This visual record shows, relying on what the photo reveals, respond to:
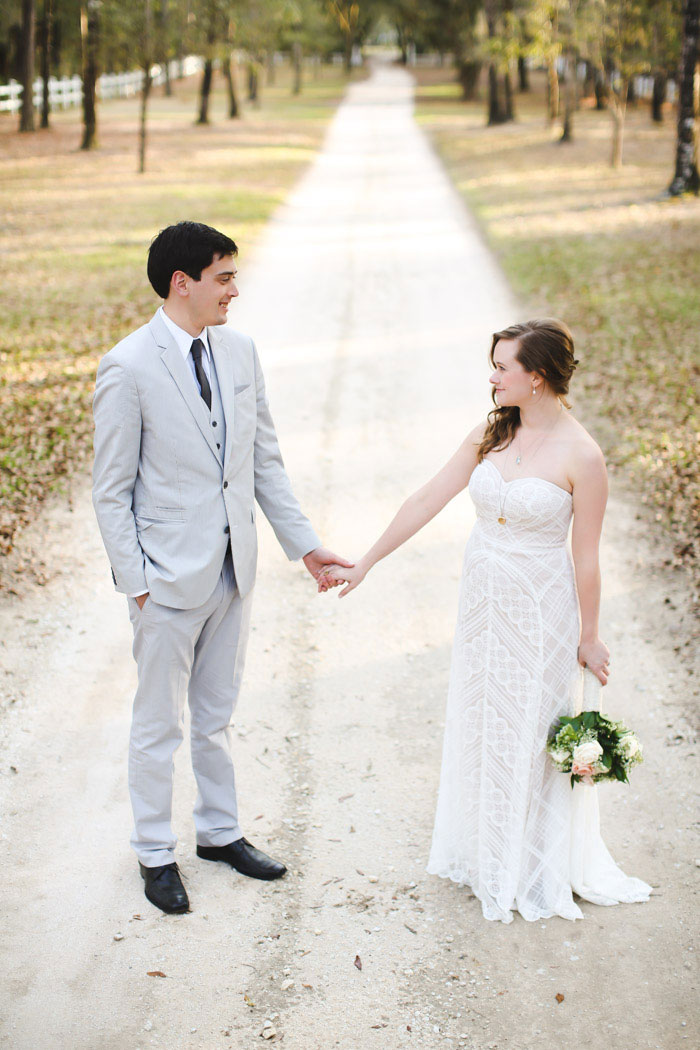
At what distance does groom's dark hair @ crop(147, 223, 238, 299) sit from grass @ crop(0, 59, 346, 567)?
4.24 m

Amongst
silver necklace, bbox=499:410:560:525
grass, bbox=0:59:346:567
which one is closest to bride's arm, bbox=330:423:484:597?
silver necklace, bbox=499:410:560:525

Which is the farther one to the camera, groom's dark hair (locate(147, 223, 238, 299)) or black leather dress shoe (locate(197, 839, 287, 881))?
black leather dress shoe (locate(197, 839, 287, 881))

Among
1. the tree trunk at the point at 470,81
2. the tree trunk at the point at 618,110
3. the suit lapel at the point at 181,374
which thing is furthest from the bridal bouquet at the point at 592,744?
the tree trunk at the point at 470,81

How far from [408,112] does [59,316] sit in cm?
3908

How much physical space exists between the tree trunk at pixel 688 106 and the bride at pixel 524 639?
18.5 meters

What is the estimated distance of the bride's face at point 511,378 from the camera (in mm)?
3822

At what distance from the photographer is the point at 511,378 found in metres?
3.83

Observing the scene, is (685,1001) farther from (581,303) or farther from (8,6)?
(8,6)

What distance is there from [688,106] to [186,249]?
64.2ft

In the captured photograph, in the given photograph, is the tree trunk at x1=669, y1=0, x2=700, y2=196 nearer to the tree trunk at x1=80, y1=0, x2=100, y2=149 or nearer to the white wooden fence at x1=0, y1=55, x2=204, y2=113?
the tree trunk at x1=80, y1=0, x2=100, y2=149

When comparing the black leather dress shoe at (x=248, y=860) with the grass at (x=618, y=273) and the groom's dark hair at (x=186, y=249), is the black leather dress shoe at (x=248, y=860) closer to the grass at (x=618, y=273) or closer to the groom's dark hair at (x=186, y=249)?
the groom's dark hair at (x=186, y=249)

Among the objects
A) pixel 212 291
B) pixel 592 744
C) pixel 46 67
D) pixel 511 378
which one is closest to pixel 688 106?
pixel 511 378

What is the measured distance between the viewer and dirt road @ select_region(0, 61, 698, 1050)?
362 cm

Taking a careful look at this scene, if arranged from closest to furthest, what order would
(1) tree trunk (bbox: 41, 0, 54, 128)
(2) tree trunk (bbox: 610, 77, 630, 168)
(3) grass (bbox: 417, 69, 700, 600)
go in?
(3) grass (bbox: 417, 69, 700, 600), (2) tree trunk (bbox: 610, 77, 630, 168), (1) tree trunk (bbox: 41, 0, 54, 128)
